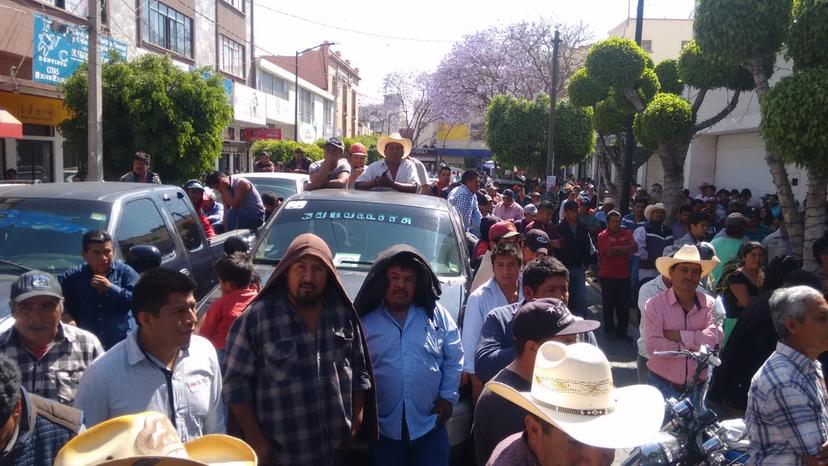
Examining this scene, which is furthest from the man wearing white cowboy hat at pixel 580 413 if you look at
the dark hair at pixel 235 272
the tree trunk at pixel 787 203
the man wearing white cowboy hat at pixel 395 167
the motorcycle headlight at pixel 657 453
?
the tree trunk at pixel 787 203

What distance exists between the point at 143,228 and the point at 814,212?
23.5ft

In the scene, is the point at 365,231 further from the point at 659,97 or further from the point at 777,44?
the point at 659,97

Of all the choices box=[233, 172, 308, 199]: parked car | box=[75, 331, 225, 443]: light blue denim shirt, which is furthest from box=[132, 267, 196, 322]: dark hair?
box=[233, 172, 308, 199]: parked car

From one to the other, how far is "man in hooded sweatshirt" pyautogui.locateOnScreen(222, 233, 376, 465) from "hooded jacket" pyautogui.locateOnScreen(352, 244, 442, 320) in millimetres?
395

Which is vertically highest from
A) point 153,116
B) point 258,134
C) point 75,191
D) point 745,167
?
point 258,134

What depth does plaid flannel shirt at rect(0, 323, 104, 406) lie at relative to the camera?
3410 millimetres

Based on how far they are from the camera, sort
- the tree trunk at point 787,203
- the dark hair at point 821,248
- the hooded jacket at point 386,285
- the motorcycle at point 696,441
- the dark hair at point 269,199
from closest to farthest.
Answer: the motorcycle at point 696,441, the hooded jacket at point 386,285, the dark hair at point 821,248, the tree trunk at point 787,203, the dark hair at point 269,199

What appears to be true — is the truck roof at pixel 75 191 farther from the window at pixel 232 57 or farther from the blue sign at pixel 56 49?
the window at pixel 232 57

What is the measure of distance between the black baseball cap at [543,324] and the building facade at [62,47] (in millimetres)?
14153

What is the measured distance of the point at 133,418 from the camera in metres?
1.82

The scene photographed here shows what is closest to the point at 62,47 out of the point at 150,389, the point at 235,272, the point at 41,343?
the point at 235,272

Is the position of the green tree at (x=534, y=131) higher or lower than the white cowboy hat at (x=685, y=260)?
higher

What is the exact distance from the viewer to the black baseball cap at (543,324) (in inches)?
124

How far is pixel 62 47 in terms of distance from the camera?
680 inches
